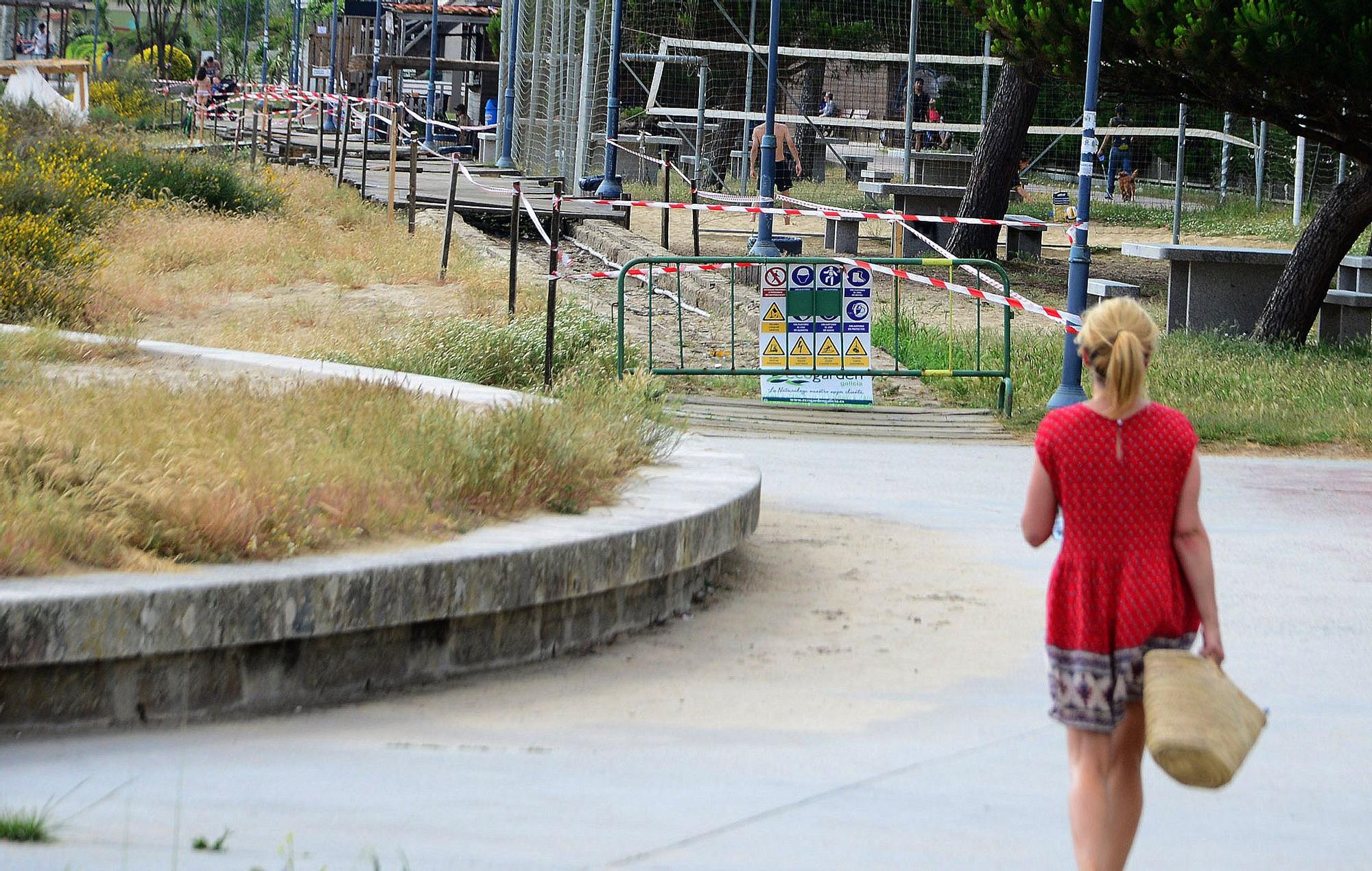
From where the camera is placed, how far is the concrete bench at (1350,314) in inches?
636

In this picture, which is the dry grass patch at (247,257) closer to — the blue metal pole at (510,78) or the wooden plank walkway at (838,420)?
the wooden plank walkway at (838,420)

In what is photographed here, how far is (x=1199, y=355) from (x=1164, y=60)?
2918 mm

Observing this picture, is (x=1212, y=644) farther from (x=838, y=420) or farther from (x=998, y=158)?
(x=998, y=158)

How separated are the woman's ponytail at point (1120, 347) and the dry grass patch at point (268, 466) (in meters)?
2.53

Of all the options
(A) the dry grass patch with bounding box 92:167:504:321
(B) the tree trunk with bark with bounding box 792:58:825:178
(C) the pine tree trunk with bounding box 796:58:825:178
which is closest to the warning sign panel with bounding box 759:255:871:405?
(A) the dry grass patch with bounding box 92:167:504:321

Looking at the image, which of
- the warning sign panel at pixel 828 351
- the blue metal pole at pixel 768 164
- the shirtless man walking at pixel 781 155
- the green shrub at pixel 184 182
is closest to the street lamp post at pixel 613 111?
the shirtless man walking at pixel 781 155

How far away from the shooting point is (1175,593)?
3.91 metres

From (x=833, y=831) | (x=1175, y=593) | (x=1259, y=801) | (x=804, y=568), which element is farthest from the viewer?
(x=804, y=568)

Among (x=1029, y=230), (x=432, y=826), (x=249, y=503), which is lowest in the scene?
(x=432, y=826)

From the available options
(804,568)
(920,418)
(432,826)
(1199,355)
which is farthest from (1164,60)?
(432,826)

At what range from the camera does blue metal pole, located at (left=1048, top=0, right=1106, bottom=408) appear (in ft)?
37.5

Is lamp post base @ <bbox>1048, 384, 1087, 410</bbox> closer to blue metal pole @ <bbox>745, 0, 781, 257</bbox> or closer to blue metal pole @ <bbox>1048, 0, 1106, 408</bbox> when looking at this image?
blue metal pole @ <bbox>1048, 0, 1106, 408</bbox>

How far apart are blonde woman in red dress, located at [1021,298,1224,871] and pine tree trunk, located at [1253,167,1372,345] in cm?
1265

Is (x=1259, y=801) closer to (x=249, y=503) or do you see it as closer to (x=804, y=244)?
(x=249, y=503)
